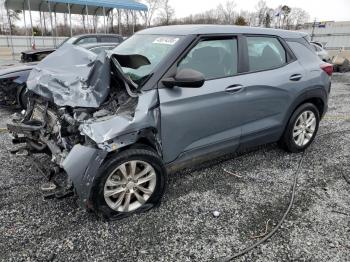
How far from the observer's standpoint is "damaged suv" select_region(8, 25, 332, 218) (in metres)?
2.58

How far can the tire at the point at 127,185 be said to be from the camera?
255cm

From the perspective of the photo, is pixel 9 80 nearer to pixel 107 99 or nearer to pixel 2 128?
pixel 2 128

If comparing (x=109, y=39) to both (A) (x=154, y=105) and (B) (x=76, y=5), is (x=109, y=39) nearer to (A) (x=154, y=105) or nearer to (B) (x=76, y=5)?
(A) (x=154, y=105)

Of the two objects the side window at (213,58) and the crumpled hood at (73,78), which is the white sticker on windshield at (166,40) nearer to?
the side window at (213,58)

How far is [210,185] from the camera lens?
341 cm

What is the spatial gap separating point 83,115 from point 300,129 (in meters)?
3.03

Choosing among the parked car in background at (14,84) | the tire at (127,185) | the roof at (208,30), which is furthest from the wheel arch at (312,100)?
the parked car in background at (14,84)

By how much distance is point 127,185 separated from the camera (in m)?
2.73

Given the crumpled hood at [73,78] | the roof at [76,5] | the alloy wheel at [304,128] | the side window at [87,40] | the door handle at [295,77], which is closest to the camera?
the crumpled hood at [73,78]

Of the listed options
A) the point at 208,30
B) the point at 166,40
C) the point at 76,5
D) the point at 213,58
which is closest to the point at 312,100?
the point at 213,58

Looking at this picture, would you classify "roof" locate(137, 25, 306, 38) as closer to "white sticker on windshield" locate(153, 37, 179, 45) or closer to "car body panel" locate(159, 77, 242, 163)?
"white sticker on windshield" locate(153, 37, 179, 45)

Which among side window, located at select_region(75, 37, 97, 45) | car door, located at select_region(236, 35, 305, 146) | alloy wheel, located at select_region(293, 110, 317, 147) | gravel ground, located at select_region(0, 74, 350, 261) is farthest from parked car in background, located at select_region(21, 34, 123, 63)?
alloy wheel, located at select_region(293, 110, 317, 147)

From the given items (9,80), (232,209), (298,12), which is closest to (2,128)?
(9,80)

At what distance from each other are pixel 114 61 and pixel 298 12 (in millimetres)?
60108
